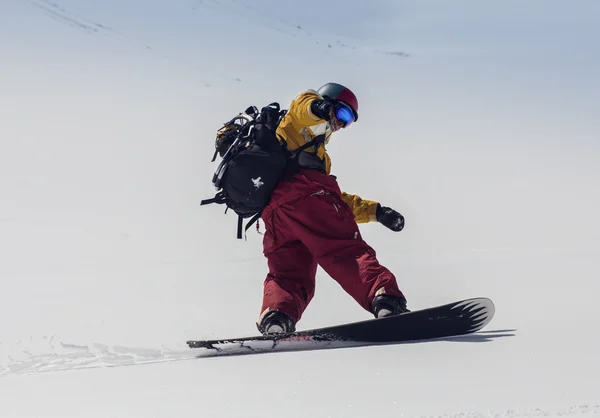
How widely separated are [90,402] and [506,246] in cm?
624

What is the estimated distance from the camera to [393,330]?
368 centimetres

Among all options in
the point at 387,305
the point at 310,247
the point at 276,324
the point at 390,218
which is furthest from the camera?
the point at 390,218

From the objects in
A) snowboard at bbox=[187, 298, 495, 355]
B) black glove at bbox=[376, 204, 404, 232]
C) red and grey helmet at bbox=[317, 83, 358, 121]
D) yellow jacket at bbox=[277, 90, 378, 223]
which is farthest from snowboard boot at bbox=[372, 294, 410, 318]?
red and grey helmet at bbox=[317, 83, 358, 121]

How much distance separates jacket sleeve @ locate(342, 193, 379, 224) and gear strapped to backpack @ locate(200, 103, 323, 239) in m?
0.45

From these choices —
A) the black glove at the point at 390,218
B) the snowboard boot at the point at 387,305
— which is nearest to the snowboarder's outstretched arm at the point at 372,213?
the black glove at the point at 390,218

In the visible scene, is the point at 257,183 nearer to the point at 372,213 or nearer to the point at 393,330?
the point at 372,213

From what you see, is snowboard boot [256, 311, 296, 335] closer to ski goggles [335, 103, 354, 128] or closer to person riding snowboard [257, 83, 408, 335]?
person riding snowboard [257, 83, 408, 335]

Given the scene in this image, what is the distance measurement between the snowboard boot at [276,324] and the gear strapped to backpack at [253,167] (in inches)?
27.1

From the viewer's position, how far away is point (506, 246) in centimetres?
827

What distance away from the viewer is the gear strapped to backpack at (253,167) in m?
4.39

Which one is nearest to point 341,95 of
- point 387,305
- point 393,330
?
point 387,305

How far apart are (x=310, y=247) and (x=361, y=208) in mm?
575

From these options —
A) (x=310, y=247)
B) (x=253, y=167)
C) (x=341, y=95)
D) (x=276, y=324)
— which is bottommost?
(x=276, y=324)

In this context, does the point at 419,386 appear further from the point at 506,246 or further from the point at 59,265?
the point at 59,265
